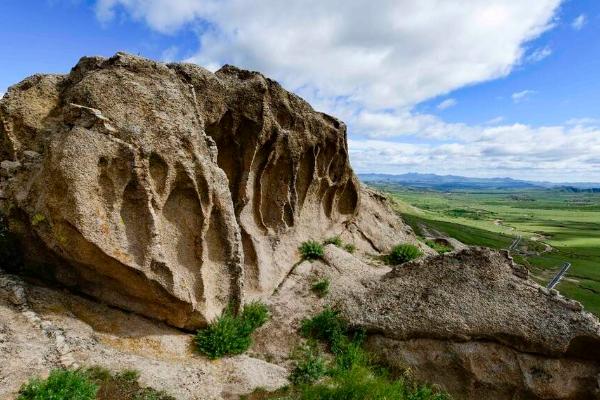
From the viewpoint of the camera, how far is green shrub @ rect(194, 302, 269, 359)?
1430cm

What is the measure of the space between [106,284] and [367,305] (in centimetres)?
993

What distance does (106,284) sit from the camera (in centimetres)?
1401

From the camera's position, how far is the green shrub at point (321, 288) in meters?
19.1

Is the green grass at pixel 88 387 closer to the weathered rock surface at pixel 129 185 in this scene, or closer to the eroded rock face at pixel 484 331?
the weathered rock surface at pixel 129 185

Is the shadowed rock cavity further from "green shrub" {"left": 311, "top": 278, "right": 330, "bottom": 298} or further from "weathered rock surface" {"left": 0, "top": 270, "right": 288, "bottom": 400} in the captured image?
"green shrub" {"left": 311, "top": 278, "right": 330, "bottom": 298}

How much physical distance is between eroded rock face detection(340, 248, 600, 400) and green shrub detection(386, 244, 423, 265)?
298 inches

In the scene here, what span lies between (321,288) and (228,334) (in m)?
5.69

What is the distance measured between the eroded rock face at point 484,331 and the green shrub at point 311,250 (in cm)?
476

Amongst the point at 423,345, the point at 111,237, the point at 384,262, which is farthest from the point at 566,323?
the point at 111,237

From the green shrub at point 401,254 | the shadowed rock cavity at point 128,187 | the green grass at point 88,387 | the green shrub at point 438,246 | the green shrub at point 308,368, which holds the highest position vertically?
the shadowed rock cavity at point 128,187

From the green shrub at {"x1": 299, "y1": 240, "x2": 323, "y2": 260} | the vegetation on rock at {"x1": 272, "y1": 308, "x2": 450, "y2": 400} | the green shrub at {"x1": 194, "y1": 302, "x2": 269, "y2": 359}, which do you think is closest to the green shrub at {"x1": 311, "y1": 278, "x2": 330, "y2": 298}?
the vegetation on rock at {"x1": 272, "y1": 308, "x2": 450, "y2": 400}

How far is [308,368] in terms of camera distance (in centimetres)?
1434

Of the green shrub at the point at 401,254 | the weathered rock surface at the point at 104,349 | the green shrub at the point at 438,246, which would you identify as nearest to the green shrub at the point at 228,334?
the weathered rock surface at the point at 104,349

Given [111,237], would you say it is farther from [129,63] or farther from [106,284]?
[129,63]
